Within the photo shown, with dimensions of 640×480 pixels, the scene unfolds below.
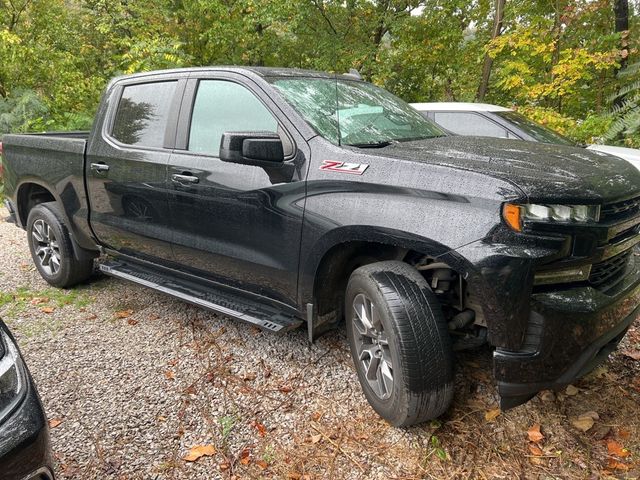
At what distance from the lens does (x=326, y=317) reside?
2.87 m

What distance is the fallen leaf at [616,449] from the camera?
89.4 inches

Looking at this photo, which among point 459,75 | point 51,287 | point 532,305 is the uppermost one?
point 459,75

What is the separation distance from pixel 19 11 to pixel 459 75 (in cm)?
1111

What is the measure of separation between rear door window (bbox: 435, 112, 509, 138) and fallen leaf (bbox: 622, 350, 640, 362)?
11.9ft

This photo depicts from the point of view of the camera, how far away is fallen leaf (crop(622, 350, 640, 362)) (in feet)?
10.2

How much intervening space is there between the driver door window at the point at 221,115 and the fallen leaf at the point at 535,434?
2166 mm

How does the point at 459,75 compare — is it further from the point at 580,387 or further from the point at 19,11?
the point at 580,387

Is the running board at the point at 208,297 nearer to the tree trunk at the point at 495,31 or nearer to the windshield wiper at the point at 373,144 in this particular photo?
the windshield wiper at the point at 373,144

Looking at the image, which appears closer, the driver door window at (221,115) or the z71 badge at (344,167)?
the z71 badge at (344,167)

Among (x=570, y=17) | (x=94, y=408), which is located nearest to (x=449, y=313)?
(x=94, y=408)

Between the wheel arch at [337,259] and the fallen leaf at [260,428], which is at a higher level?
the wheel arch at [337,259]

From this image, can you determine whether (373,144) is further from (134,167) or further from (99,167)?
(99,167)

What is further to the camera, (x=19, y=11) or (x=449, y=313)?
(x=19, y=11)

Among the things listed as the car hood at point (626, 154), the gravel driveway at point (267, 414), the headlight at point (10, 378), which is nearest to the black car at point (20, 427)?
the headlight at point (10, 378)
